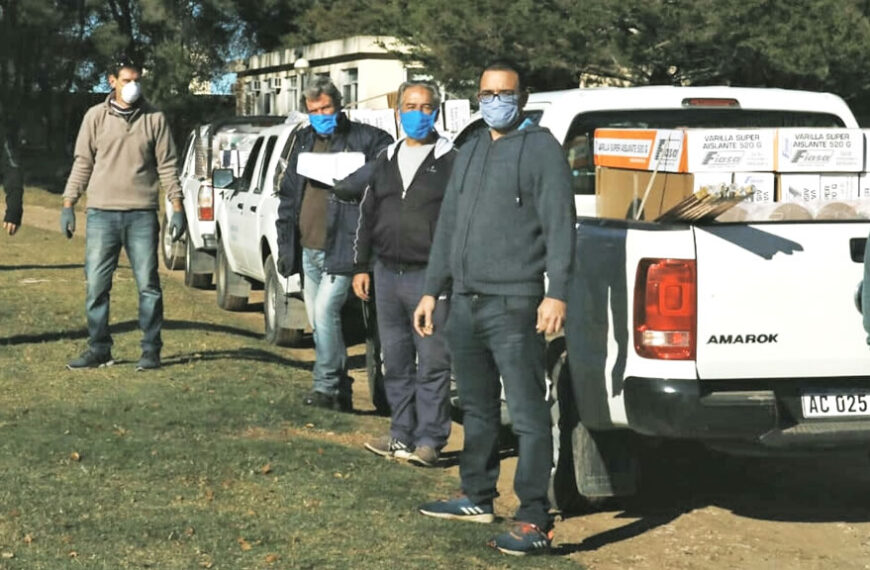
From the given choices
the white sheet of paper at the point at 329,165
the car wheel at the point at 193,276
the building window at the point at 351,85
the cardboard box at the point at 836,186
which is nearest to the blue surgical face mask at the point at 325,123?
the white sheet of paper at the point at 329,165

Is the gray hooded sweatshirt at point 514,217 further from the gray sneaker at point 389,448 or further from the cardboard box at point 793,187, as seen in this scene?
the gray sneaker at point 389,448

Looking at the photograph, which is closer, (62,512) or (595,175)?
(62,512)

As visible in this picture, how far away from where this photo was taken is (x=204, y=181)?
19.3 meters

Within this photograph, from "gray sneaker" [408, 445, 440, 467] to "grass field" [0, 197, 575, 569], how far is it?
2.4 inches

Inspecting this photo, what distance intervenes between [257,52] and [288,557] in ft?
218

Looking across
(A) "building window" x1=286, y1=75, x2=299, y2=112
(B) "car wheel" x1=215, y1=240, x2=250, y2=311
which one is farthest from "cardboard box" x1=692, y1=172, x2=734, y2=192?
(A) "building window" x1=286, y1=75, x2=299, y2=112

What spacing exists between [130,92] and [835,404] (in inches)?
220

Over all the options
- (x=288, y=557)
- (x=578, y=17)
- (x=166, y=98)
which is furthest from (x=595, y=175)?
(x=166, y=98)

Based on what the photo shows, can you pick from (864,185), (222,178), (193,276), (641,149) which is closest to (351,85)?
(193,276)

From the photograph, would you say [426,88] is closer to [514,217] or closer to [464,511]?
[514,217]

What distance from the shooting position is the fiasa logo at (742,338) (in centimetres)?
702

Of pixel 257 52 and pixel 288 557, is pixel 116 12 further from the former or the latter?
pixel 288 557

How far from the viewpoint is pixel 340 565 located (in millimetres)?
6742

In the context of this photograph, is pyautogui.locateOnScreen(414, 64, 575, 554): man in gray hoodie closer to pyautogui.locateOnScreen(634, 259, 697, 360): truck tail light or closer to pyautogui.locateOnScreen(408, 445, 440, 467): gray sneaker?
pyautogui.locateOnScreen(634, 259, 697, 360): truck tail light
